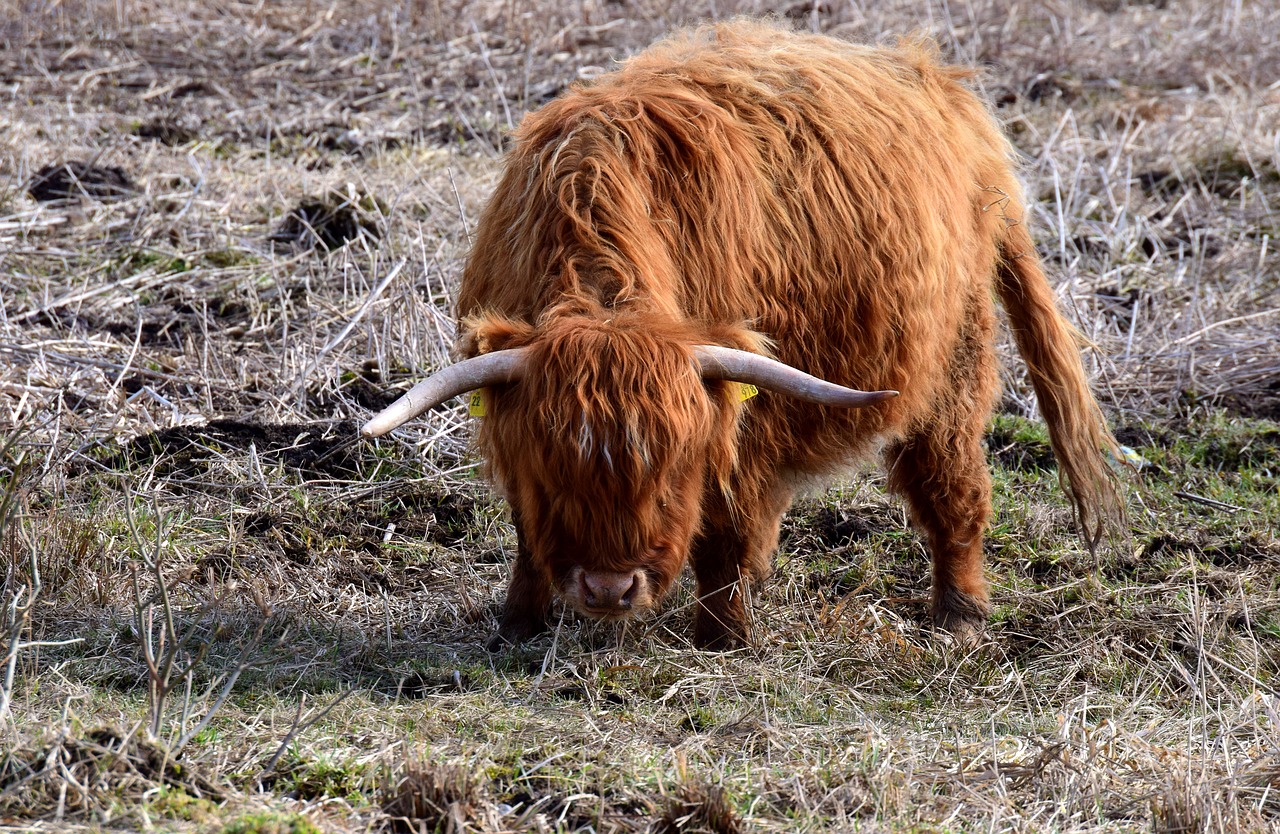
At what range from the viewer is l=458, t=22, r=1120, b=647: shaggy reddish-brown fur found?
116 inches

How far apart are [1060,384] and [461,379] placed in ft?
7.71

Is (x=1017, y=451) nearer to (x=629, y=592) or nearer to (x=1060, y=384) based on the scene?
(x=1060, y=384)

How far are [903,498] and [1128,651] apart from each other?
886 mm

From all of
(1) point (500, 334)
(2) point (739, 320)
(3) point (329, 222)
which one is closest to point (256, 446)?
(3) point (329, 222)

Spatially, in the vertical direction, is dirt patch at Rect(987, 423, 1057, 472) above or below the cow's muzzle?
below

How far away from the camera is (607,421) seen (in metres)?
2.85

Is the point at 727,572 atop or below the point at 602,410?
below

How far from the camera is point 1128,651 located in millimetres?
3824

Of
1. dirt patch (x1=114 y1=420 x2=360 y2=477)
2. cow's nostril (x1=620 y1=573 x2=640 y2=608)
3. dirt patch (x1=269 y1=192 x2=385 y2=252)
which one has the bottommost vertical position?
dirt patch (x1=114 y1=420 x2=360 y2=477)

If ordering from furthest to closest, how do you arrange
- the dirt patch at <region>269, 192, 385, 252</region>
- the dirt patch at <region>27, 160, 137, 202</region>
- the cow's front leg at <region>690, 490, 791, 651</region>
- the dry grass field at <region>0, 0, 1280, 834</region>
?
the dirt patch at <region>27, 160, 137, 202</region> < the dirt patch at <region>269, 192, 385, 252</region> < the cow's front leg at <region>690, 490, 791, 651</region> < the dry grass field at <region>0, 0, 1280, 834</region>

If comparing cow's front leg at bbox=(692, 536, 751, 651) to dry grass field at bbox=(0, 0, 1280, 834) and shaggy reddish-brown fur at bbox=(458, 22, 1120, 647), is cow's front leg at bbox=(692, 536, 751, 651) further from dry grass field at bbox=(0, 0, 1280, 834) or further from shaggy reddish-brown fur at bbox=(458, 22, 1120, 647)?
dry grass field at bbox=(0, 0, 1280, 834)

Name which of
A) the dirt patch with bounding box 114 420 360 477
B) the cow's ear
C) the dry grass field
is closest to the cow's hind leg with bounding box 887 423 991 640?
the dry grass field

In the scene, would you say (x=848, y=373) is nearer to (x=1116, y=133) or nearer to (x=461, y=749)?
(x=461, y=749)

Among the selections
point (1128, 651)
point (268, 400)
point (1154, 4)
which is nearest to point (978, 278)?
point (1128, 651)
